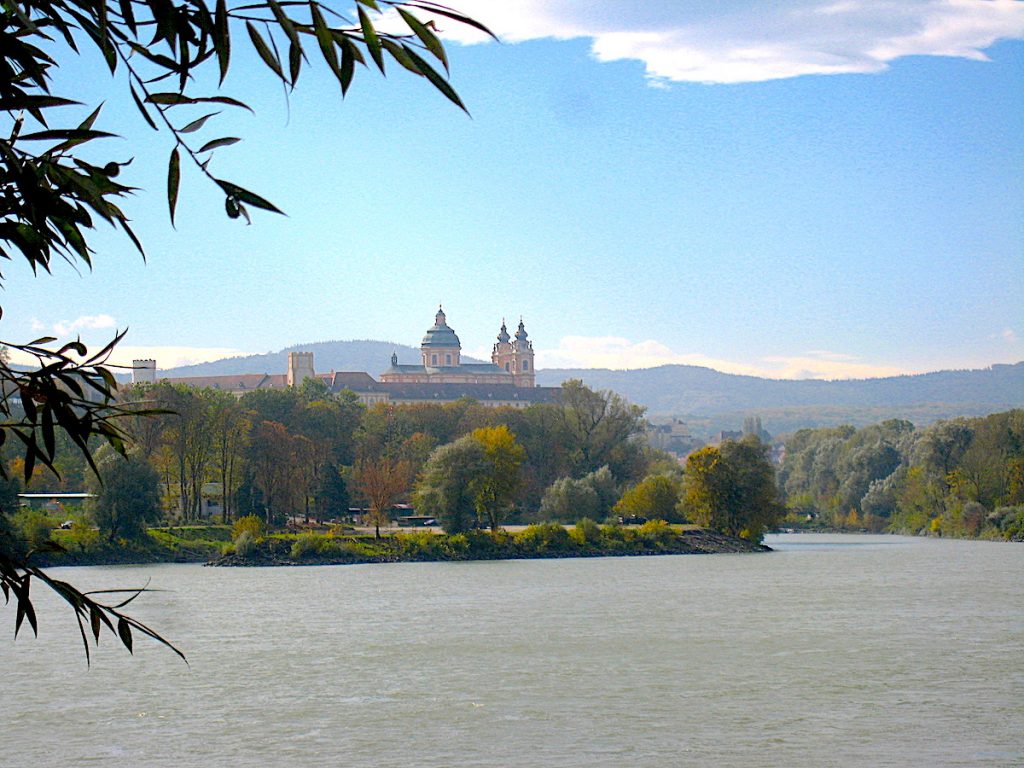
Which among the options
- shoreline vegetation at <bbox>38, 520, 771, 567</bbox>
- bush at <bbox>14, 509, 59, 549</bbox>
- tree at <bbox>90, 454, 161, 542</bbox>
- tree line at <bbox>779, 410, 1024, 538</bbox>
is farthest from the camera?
tree line at <bbox>779, 410, 1024, 538</bbox>

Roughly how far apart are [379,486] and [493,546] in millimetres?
5229

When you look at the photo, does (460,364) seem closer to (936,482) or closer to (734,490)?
(936,482)

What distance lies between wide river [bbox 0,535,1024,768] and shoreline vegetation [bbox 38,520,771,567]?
11.8m

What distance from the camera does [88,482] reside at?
5197 centimetres

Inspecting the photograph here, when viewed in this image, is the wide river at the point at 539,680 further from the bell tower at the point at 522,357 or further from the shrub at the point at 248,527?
the bell tower at the point at 522,357

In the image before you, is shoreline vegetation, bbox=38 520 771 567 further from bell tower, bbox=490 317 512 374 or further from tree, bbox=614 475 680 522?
bell tower, bbox=490 317 512 374

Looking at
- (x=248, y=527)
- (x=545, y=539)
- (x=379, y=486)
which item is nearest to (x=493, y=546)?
(x=545, y=539)

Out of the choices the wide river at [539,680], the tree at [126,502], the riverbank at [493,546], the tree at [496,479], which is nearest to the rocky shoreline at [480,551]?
the riverbank at [493,546]

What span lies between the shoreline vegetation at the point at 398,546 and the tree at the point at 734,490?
75cm

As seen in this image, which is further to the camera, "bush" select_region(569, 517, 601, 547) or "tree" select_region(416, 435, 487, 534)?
"bush" select_region(569, 517, 601, 547)

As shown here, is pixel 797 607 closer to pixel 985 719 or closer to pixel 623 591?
pixel 623 591

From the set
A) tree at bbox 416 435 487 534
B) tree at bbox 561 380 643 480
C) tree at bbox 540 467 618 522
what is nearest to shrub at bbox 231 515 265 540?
tree at bbox 416 435 487 534

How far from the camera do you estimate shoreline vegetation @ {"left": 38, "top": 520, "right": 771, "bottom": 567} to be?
150 ft

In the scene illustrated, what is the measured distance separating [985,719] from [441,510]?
3575cm
